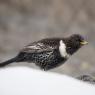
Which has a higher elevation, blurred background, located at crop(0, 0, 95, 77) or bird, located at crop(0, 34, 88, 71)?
blurred background, located at crop(0, 0, 95, 77)

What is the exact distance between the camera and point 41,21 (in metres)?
2.55

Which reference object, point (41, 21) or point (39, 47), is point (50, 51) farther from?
point (41, 21)

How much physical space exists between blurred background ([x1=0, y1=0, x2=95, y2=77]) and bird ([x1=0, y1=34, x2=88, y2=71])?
0.04 meters

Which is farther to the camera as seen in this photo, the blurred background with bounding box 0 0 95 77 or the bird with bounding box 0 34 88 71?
the blurred background with bounding box 0 0 95 77

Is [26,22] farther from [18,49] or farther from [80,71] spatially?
[80,71]

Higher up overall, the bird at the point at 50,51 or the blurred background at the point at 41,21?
the blurred background at the point at 41,21

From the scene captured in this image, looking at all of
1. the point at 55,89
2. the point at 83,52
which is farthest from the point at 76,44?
the point at 55,89

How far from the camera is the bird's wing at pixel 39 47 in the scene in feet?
8.00


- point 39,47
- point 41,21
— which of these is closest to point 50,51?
point 39,47

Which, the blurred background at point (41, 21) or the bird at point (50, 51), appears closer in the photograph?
the bird at point (50, 51)

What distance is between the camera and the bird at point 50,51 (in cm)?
243

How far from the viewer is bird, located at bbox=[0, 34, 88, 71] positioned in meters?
2.43

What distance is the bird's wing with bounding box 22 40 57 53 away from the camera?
244cm

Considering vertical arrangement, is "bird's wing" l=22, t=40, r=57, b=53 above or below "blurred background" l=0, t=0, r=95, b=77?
below
